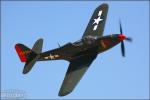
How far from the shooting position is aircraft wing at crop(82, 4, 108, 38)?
46862 mm

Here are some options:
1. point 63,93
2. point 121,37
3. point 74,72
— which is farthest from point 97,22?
point 63,93

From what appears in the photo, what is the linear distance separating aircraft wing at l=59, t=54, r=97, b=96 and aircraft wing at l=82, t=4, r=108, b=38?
152 inches

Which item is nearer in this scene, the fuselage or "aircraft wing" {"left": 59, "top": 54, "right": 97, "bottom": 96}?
"aircraft wing" {"left": 59, "top": 54, "right": 97, "bottom": 96}

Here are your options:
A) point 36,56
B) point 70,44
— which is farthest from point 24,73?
point 70,44

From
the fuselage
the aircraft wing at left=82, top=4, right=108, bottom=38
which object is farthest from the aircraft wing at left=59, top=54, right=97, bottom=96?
the aircraft wing at left=82, top=4, right=108, bottom=38

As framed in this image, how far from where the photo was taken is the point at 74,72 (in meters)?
42.2

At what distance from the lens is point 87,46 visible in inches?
1711

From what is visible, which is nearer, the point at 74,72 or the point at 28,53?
the point at 74,72

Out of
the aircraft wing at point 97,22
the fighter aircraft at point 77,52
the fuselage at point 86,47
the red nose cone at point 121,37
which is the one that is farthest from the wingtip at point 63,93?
the aircraft wing at point 97,22

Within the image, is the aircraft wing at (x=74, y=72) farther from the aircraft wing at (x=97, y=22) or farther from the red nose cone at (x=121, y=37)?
the aircraft wing at (x=97, y=22)

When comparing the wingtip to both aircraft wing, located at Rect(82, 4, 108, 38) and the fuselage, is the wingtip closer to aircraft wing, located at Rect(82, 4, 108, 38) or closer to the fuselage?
the fuselage

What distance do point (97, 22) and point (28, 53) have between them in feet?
24.2

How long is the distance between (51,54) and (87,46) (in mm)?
3973

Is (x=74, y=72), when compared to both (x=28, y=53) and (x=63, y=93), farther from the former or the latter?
(x=28, y=53)
